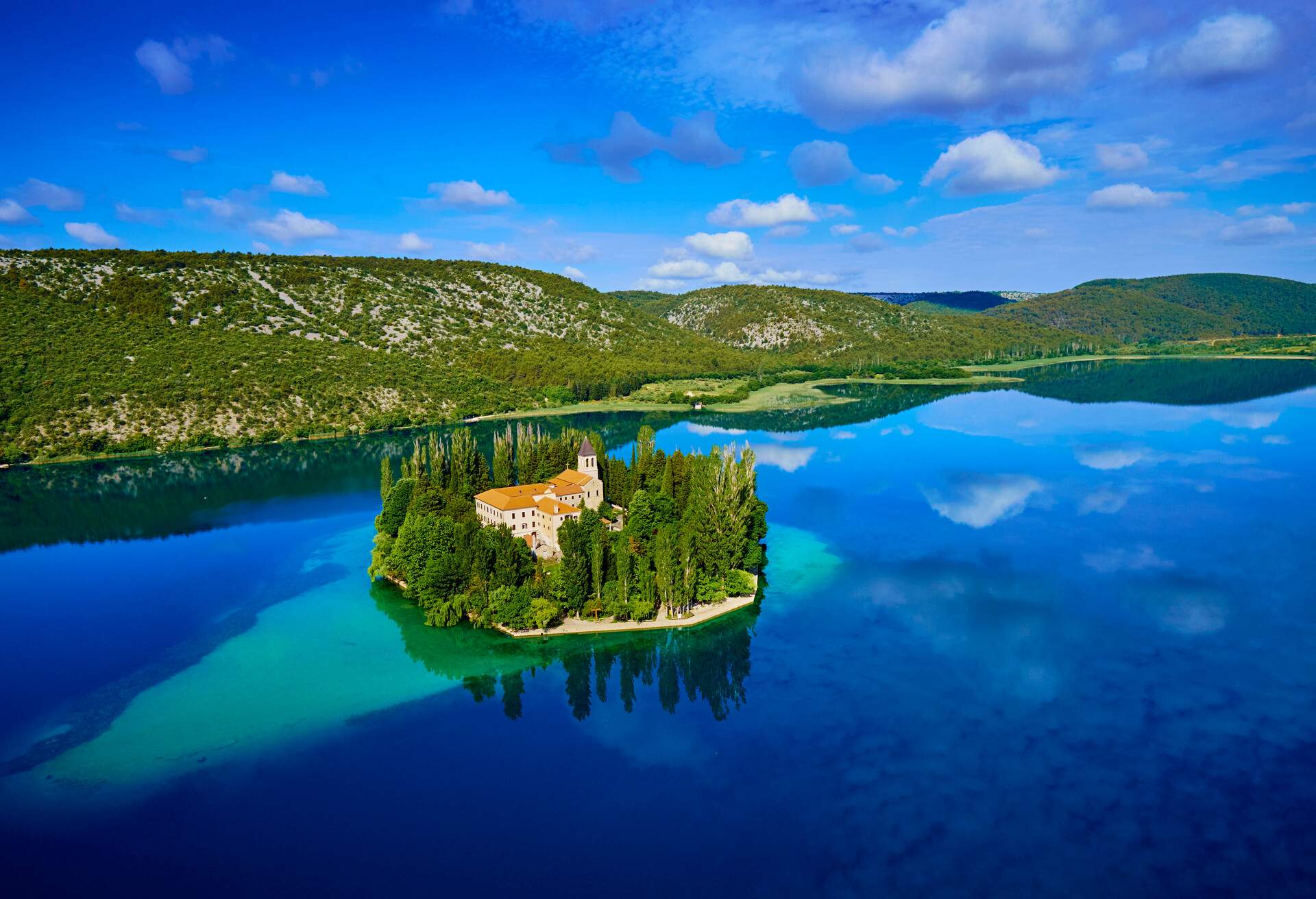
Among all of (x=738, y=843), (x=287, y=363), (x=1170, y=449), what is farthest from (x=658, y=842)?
(x=287, y=363)

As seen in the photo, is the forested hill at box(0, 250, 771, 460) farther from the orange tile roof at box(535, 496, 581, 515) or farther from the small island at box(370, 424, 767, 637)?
the orange tile roof at box(535, 496, 581, 515)

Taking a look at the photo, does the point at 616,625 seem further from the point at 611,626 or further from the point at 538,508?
the point at 538,508

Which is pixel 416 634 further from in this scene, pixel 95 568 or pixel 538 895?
pixel 95 568

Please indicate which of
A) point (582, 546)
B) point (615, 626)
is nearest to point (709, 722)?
point (615, 626)

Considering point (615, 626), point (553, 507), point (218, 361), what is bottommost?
point (615, 626)

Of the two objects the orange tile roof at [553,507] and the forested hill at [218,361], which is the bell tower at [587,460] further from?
the forested hill at [218,361]

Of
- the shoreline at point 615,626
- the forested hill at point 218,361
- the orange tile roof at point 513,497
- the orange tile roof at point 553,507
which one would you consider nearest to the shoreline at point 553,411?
the forested hill at point 218,361
